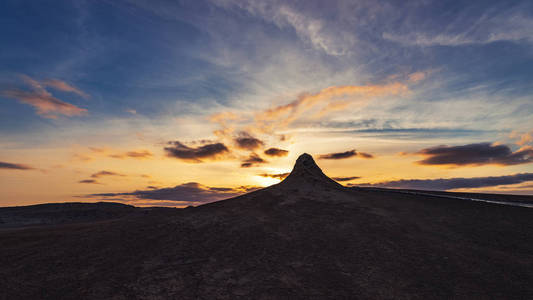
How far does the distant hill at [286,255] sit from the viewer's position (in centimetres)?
998

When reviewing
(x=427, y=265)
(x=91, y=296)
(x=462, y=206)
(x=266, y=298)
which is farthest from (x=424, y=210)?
(x=91, y=296)

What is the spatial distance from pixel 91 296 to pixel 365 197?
63.4ft

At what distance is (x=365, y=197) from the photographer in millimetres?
22219

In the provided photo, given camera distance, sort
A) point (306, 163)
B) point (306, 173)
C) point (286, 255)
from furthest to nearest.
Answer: point (306, 163), point (306, 173), point (286, 255)

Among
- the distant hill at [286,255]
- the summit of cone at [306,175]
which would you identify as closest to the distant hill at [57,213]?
the summit of cone at [306,175]

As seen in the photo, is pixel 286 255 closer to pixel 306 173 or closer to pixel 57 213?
pixel 306 173

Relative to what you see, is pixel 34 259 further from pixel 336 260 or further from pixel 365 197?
pixel 365 197

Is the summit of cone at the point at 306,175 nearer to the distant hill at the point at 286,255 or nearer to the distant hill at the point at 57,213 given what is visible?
the distant hill at the point at 286,255

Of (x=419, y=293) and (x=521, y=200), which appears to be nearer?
(x=419, y=293)

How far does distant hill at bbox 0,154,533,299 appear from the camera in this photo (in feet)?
32.7

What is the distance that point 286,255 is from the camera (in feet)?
40.8

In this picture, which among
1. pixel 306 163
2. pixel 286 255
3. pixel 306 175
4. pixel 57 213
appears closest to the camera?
pixel 286 255

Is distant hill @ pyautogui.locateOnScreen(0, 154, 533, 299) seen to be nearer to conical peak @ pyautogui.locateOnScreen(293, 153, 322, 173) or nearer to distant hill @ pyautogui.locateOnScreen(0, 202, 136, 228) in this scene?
conical peak @ pyautogui.locateOnScreen(293, 153, 322, 173)

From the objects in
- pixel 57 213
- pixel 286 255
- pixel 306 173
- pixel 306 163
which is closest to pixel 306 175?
pixel 306 173
